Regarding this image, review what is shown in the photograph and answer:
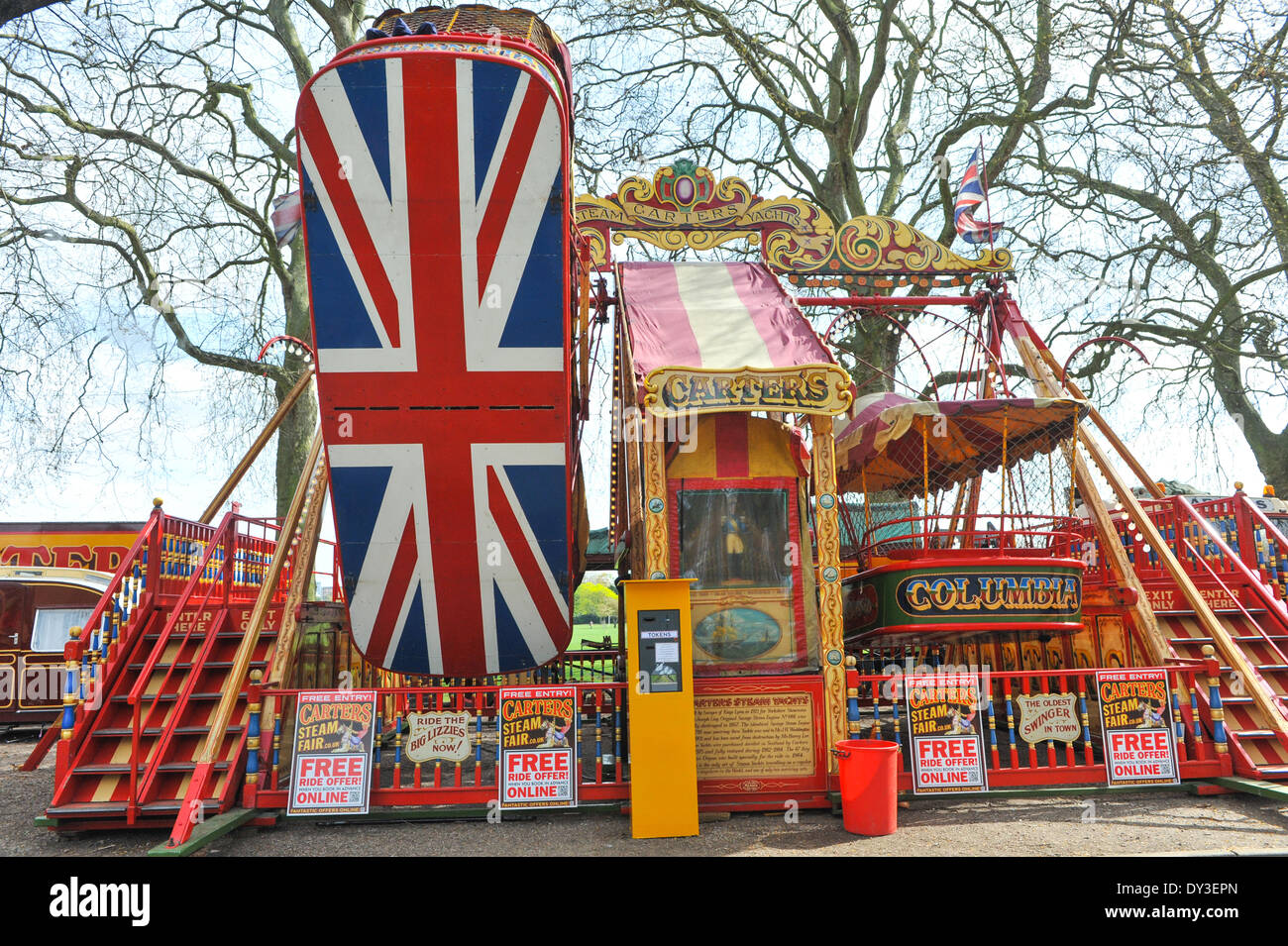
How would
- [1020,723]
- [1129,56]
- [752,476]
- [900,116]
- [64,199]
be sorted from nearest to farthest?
[1020,723] → [752,476] → [1129,56] → [64,199] → [900,116]

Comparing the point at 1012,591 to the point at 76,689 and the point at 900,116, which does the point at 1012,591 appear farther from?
the point at 900,116

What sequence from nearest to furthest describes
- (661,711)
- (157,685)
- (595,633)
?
(661,711) → (157,685) → (595,633)

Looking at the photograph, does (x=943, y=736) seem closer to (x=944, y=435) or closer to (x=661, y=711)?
(x=661, y=711)

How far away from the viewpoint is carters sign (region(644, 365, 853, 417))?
7336 millimetres

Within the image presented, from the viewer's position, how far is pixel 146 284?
15.2 m

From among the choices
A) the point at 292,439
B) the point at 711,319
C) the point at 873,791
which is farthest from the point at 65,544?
the point at 873,791

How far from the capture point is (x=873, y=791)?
21.2 feet

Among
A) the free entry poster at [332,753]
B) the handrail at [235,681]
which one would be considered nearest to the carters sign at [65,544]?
the handrail at [235,681]

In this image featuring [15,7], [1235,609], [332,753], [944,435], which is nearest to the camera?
[15,7]

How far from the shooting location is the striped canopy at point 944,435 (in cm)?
845

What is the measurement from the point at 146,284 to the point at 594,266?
9816 millimetres

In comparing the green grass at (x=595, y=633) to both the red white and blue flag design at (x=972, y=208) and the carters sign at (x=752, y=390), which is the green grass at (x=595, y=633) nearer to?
the carters sign at (x=752, y=390)

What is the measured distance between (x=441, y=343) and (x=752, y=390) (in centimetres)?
264
